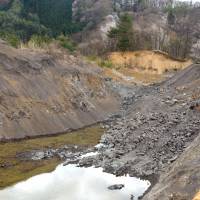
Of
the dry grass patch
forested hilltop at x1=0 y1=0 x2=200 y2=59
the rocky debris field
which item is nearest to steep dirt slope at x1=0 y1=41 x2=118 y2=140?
the rocky debris field

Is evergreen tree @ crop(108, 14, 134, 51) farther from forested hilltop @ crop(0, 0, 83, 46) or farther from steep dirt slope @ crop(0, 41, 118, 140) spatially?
steep dirt slope @ crop(0, 41, 118, 140)

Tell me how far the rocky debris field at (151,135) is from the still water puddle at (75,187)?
1.26 metres

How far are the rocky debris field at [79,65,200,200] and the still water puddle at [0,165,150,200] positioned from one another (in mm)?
1264

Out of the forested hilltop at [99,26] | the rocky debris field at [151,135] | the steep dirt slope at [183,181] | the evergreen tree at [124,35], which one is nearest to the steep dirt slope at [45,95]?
the rocky debris field at [151,135]

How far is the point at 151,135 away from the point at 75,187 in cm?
1157

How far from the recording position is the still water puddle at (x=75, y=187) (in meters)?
33.0

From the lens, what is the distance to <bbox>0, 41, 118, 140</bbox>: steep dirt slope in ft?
165

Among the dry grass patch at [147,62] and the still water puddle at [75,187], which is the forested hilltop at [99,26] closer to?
the dry grass patch at [147,62]

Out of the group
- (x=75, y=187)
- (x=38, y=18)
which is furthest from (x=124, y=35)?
(x=75, y=187)

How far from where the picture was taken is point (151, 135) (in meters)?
44.0

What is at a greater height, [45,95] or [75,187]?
[45,95]

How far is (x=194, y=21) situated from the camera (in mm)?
154375

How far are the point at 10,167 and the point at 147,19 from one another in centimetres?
11237

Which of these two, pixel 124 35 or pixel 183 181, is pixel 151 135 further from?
pixel 124 35
